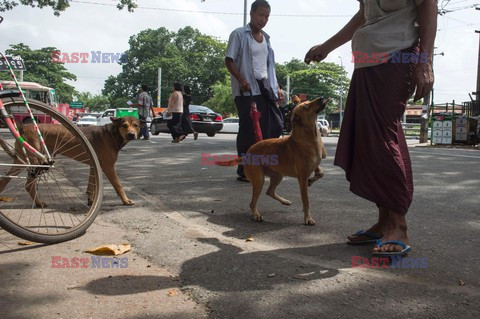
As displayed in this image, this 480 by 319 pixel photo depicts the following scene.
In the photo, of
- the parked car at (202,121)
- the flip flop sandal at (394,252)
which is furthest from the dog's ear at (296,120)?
the parked car at (202,121)

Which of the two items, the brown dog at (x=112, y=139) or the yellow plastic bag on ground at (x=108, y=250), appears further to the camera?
the brown dog at (x=112, y=139)

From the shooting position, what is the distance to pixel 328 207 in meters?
3.95

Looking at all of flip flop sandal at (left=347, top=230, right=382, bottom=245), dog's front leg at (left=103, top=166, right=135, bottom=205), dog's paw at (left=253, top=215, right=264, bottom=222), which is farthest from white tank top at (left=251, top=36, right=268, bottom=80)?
flip flop sandal at (left=347, top=230, right=382, bottom=245)

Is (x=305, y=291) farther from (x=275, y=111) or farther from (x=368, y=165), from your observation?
(x=275, y=111)

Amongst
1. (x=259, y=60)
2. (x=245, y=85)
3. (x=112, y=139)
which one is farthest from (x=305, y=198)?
(x=259, y=60)

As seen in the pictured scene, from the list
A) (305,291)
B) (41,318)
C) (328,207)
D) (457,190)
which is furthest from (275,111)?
(41,318)

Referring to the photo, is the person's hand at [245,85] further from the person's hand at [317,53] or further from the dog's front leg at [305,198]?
the dog's front leg at [305,198]

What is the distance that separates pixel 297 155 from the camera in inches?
139

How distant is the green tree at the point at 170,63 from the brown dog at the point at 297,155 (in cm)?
6265

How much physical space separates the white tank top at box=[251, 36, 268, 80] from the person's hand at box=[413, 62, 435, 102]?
276cm

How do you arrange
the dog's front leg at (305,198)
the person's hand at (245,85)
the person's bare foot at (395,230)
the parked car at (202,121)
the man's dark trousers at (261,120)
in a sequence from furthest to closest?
the parked car at (202,121) < the man's dark trousers at (261,120) < the person's hand at (245,85) < the dog's front leg at (305,198) < the person's bare foot at (395,230)

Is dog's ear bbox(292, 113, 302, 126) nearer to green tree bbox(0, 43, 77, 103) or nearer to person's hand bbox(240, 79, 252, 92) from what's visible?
person's hand bbox(240, 79, 252, 92)

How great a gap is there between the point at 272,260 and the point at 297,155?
4.15 ft

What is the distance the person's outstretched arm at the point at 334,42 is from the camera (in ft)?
10.4
